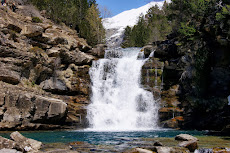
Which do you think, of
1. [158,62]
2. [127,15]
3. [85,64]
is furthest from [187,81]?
[127,15]

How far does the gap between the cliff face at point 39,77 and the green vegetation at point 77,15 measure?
37.9ft

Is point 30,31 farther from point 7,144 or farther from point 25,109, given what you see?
point 7,144

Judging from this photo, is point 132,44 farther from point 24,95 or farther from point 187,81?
point 24,95

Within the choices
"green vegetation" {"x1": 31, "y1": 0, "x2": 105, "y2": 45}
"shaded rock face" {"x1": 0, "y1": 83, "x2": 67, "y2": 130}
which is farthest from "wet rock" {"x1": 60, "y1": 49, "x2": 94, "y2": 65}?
"green vegetation" {"x1": 31, "y1": 0, "x2": 105, "y2": 45}

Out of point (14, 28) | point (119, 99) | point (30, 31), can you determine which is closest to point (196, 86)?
point (119, 99)

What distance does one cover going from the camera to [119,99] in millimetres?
25547

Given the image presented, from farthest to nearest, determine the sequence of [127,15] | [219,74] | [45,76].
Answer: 1. [127,15]
2. [45,76]
3. [219,74]

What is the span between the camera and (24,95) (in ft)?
62.3

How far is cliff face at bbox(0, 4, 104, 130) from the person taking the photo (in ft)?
61.2

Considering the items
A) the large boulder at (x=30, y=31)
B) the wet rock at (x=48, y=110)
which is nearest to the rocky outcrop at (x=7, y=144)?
the wet rock at (x=48, y=110)

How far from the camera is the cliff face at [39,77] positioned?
18.6 m

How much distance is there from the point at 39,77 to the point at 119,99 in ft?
32.3

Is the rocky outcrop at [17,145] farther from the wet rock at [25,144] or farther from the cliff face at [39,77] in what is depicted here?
the cliff face at [39,77]

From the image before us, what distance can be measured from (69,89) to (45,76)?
3.23 meters
